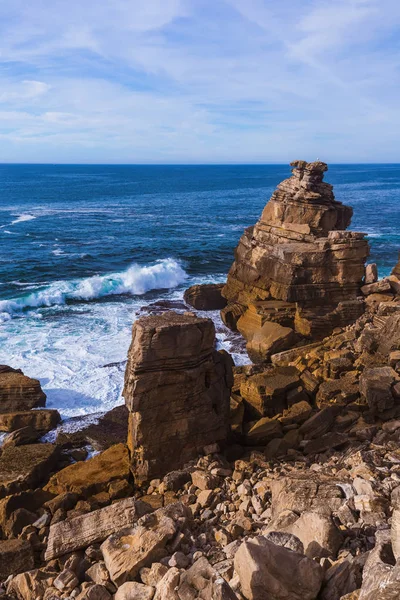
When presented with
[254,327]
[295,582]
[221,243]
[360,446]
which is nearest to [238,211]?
[221,243]

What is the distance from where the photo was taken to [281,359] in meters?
20.3

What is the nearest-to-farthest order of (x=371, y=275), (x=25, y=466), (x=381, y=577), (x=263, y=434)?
(x=381, y=577) → (x=25, y=466) → (x=263, y=434) → (x=371, y=275)

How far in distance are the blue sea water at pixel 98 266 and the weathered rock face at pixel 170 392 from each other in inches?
246

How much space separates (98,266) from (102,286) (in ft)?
22.5

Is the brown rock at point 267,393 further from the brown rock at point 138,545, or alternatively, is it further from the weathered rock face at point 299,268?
the brown rock at point 138,545

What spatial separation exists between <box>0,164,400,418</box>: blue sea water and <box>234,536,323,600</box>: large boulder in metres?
12.7

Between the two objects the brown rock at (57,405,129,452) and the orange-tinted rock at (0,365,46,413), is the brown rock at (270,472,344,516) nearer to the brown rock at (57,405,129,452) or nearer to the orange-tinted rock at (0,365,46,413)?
the brown rock at (57,405,129,452)

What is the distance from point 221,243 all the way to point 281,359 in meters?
→ 31.2

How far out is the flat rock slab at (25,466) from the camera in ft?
40.5

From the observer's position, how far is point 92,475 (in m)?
12.4

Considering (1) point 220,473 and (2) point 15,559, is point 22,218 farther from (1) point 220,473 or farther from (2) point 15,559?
(2) point 15,559

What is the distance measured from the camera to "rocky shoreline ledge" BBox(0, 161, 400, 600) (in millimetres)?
6707

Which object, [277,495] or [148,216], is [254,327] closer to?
[277,495]

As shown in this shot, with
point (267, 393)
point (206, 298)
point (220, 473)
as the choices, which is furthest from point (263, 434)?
point (206, 298)
